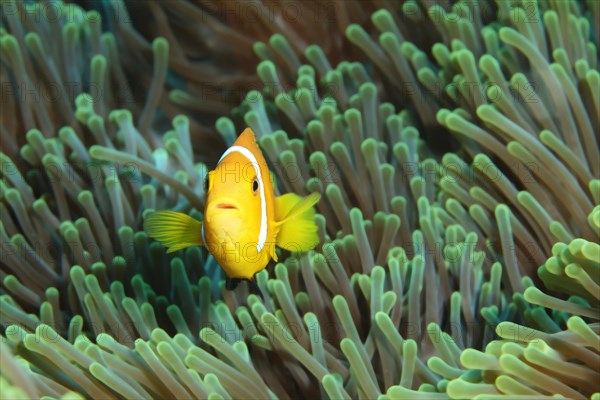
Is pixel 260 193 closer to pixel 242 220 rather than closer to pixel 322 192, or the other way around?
pixel 242 220

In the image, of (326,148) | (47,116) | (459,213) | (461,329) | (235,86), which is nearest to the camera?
(461,329)

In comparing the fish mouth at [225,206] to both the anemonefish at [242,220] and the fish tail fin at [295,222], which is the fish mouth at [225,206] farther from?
the fish tail fin at [295,222]

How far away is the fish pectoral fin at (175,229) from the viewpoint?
3.86ft

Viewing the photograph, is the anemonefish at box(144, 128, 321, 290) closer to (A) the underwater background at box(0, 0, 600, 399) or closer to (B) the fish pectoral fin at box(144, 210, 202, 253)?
(B) the fish pectoral fin at box(144, 210, 202, 253)

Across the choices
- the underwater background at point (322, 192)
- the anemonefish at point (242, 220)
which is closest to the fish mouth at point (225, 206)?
the anemonefish at point (242, 220)

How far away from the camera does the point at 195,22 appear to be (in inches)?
82.3

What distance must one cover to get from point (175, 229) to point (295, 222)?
0.24m

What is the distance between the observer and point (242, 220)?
93 cm

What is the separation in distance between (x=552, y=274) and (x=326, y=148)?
703 millimetres

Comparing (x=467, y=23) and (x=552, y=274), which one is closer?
(x=552, y=274)

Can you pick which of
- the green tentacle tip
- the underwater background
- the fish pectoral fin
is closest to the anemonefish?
the fish pectoral fin

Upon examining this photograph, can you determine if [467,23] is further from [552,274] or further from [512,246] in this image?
[552,274]

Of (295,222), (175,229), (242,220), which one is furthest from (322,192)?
(242,220)

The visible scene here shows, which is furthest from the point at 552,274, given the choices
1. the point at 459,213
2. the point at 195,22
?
the point at 195,22
